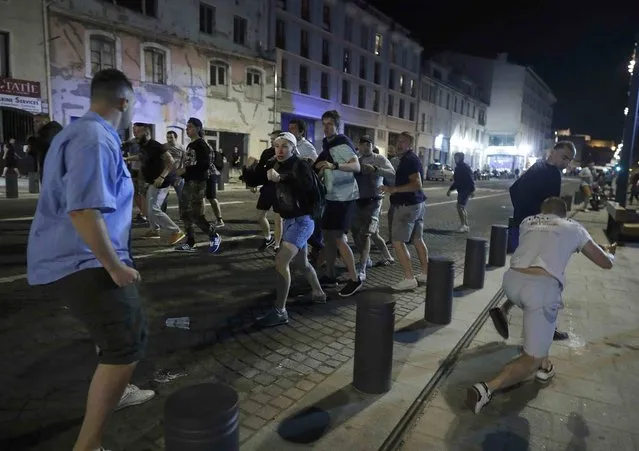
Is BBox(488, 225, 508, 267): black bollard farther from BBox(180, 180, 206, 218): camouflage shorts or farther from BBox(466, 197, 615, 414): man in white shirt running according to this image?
BBox(180, 180, 206, 218): camouflage shorts

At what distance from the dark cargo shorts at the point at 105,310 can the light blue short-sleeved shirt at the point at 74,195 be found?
54 mm

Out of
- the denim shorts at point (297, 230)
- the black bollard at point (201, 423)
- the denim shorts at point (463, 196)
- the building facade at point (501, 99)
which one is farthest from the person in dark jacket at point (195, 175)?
the building facade at point (501, 99)

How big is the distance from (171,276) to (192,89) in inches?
765

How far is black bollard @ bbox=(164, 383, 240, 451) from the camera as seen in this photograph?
171cm

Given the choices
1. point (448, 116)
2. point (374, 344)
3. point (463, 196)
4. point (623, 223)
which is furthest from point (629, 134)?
point (448, 116)

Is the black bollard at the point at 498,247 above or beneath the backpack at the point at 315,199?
beneath

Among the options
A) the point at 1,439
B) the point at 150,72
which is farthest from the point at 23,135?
the point at 1,439

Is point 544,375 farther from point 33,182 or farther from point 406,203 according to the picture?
point 33,182

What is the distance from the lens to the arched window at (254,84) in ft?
85.7

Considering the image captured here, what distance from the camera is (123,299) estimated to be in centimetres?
217

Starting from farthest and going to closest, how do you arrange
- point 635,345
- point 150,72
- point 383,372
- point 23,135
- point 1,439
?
point 150,72
point 23,135
point 635,345
point 383,372
point 1,439

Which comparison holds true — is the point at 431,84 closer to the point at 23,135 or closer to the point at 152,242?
the point at 23,135

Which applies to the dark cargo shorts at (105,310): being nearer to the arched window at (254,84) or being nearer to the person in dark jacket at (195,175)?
the person in dark jacket at (195,175)

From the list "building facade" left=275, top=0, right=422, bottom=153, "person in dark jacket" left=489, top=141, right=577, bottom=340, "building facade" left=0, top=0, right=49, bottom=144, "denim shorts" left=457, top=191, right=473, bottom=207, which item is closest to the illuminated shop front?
"building facade" left=275, top=0, right=422, bottom=153
